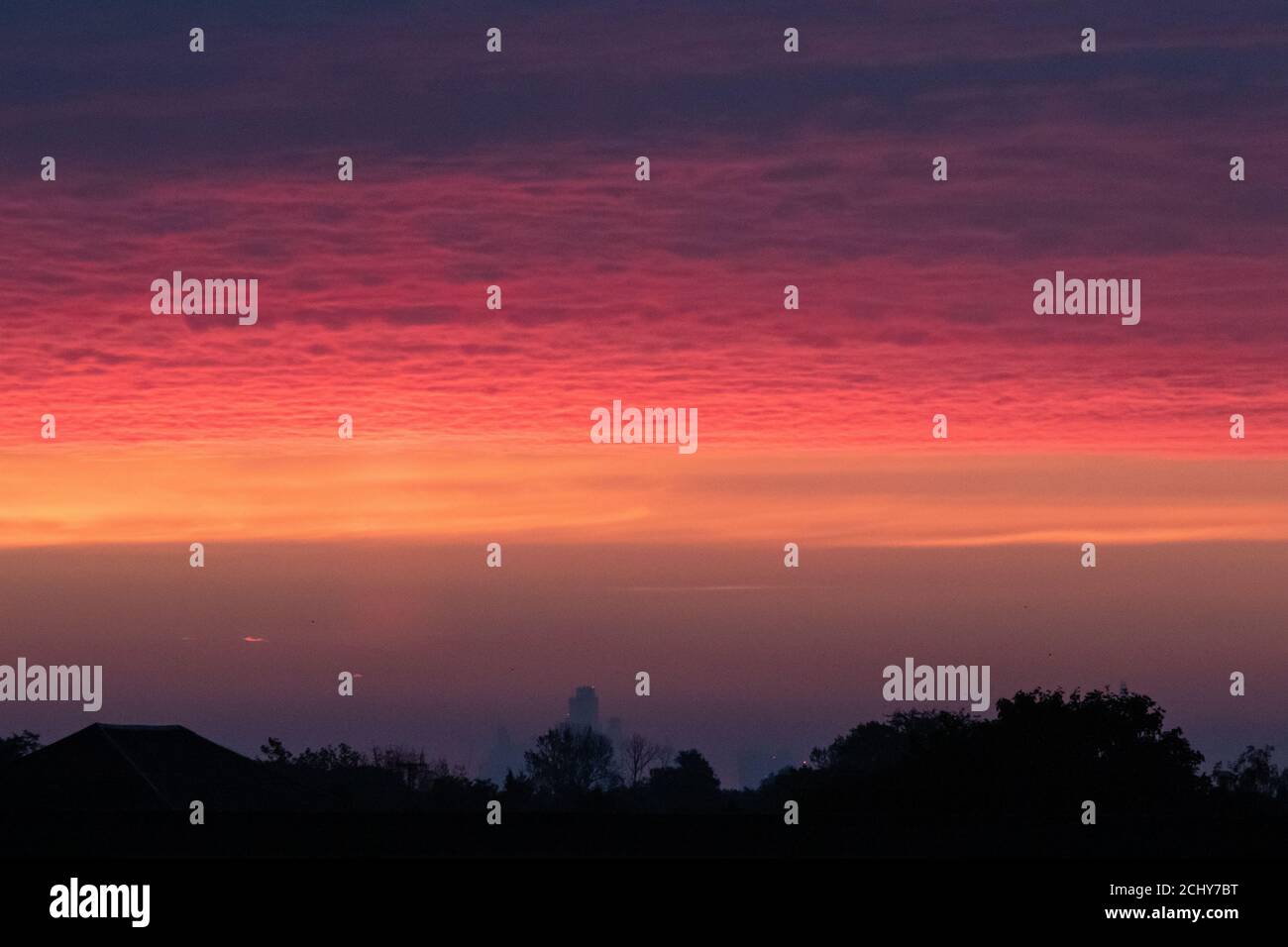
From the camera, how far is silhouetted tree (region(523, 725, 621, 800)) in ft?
471

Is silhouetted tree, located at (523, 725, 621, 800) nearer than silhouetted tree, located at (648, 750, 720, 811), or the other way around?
silhouetted tree, located at (648, 750, 720, 811)

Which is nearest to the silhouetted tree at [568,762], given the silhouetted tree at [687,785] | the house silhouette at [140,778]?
the silhouetted tree at [687,785]

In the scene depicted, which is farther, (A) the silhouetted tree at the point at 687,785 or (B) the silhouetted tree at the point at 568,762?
(B) the silhouetted tree at the point at 568,762

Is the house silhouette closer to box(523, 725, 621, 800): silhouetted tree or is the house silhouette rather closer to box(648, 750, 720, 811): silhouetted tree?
box(648, 750, 720, 811): silhouetted tree

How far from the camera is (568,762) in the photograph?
14838 centimetres

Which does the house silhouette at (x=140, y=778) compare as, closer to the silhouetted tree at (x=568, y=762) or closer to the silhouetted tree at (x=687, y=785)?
the silhouetted tree at (x=687, y=785)

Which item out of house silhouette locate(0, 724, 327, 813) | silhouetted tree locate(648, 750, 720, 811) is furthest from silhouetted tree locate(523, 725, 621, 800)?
house silhouette locate(0, 724, 327, 813)

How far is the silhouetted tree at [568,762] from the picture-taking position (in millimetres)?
143625
